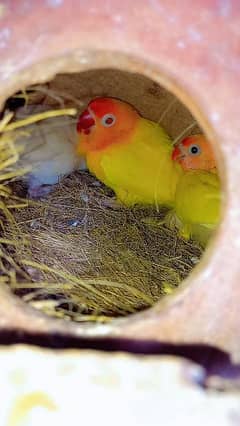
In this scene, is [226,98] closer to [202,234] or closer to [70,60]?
[70,60]

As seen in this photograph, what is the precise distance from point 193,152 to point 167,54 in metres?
1.11

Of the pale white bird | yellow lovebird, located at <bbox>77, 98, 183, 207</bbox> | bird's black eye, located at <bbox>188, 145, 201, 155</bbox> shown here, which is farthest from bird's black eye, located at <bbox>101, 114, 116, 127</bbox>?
bird's black eye, located at <bbox>188, 145, 201, 155</bbox>

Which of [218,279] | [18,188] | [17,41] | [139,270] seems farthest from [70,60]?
[18,188]

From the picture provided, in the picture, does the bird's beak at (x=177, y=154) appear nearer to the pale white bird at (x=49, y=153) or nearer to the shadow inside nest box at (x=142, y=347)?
the pale white bird at (x=49, y=153)

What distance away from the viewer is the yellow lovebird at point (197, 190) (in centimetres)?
202

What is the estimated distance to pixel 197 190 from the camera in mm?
2070

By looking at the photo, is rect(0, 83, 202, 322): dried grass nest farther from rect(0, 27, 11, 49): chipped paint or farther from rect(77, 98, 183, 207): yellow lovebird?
rect(0, 27, 11, 49): chipped paint

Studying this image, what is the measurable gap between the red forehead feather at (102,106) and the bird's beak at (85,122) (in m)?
0.03

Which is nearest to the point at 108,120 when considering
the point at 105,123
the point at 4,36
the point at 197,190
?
the point at 105,123

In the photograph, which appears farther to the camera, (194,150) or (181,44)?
(194,150)

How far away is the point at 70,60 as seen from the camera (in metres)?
1.11

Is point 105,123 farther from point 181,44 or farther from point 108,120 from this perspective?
point 181,44

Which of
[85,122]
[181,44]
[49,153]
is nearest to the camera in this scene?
[181,44]

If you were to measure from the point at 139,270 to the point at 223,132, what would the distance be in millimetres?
1022
